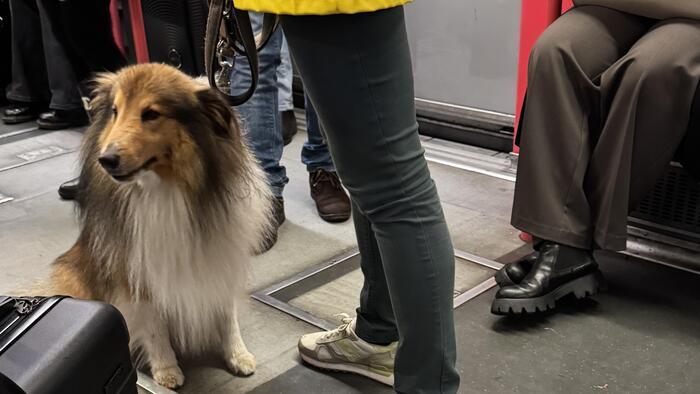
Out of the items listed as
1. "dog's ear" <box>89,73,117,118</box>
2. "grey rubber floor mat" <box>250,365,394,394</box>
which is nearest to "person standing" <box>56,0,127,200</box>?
"dog's ear" <box>89,73,117,118</box>

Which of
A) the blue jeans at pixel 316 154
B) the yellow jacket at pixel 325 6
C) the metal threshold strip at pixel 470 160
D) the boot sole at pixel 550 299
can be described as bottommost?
the metal threshold strip at pixel 470 160

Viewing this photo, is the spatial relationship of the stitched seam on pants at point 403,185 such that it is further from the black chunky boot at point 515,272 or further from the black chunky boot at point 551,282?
the black chunky boot at point 515,272

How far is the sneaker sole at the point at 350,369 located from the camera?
176 centimetres

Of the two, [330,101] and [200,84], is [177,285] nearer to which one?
[200,84]

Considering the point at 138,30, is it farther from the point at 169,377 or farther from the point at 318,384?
the point at 318,384

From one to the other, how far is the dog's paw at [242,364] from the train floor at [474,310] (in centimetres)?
2

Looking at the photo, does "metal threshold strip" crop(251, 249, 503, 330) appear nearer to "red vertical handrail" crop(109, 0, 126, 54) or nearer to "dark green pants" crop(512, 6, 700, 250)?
"dark green pants" crop(512, 6, 700, 250)

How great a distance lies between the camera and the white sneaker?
1742 millimetres

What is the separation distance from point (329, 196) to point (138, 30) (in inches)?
60.0

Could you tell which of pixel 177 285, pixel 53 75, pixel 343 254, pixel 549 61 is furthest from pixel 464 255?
pixel 53 75

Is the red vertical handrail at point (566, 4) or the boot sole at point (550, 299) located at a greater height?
the red vertical handrail at point (566, 4)

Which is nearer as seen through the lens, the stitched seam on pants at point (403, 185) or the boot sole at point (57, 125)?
the stitched seam on pants at point (403, 185)

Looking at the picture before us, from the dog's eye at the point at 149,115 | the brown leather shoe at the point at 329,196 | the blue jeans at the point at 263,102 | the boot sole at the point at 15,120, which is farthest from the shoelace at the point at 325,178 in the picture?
the boot sole at the point at 15,120

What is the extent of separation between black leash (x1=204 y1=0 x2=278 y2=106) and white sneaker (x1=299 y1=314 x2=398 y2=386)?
23.2 inches
